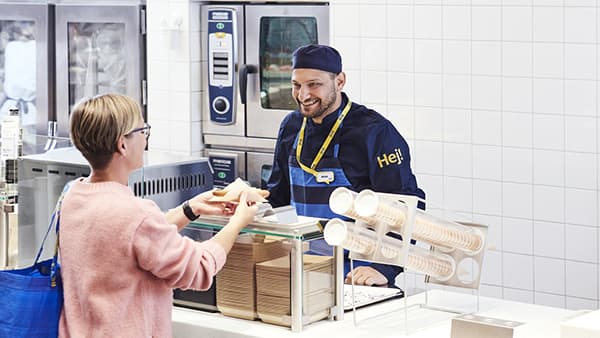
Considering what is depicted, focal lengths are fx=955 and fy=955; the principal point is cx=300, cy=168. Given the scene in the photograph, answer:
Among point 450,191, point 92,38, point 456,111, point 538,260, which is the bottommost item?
point 538,260

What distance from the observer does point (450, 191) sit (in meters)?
4.51

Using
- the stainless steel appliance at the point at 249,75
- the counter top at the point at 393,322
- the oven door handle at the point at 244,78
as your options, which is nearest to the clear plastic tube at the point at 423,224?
the counter top at the point at 393,322

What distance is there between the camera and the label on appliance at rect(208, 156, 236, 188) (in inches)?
210

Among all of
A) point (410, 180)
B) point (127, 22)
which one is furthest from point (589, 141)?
point (127, 22)

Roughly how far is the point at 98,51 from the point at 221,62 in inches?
32.6

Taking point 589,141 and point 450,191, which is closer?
point 589,141

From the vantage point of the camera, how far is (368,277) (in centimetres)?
304

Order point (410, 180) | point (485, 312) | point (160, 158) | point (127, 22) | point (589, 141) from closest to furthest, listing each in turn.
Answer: point (485, 312) < point (160, 158) < point (410, 180) < point (589, 141) < point (127, 22)

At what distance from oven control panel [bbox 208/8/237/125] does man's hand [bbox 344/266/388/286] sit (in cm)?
240

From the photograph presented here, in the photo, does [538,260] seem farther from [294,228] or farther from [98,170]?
[98,170]

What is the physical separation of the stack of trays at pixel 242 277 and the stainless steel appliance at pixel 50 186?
54 centimetres

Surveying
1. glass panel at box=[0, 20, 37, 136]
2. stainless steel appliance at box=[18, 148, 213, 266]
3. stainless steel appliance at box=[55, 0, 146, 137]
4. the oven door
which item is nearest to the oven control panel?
the oven door

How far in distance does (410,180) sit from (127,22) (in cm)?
240

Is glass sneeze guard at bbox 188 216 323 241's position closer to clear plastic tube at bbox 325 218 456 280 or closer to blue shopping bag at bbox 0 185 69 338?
clear plastic tube at bbox 325 218 456 280
